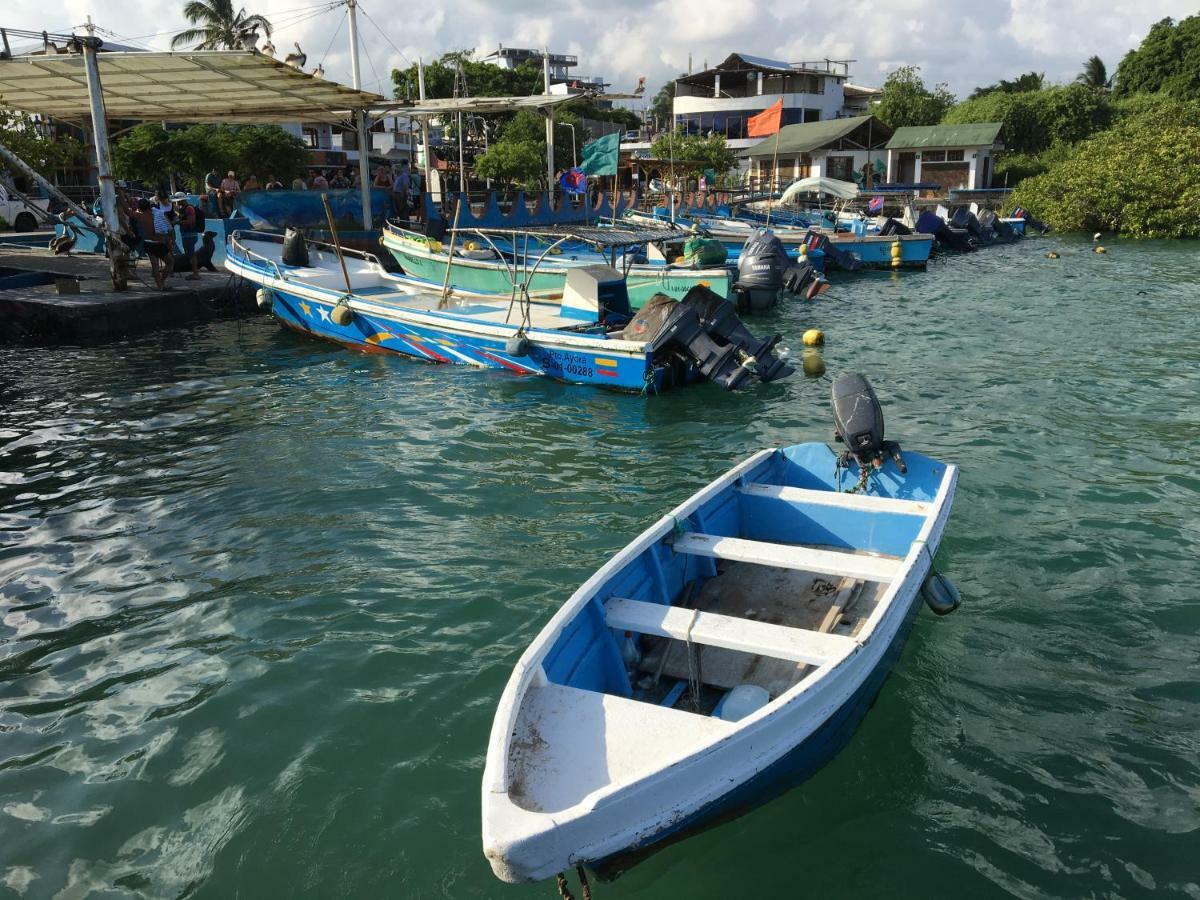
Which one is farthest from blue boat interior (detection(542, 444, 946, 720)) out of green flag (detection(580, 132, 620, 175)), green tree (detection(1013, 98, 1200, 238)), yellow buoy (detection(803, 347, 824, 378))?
green tree (detection(1013, 98, 1200, 238))

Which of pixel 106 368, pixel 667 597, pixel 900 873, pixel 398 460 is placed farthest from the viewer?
pixel 106 368

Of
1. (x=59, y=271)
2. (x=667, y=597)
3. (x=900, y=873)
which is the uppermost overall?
(x=59, y=271)

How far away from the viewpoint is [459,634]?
5.91 metres

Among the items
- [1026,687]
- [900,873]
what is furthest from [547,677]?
[1026,687]

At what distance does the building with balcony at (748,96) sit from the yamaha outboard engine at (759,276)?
45.7 m

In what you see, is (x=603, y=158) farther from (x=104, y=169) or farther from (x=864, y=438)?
(x=864, y=438)

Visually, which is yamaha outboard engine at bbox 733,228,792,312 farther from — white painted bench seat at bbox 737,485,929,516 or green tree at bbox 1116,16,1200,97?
green tree at bbox 1116,16,1200,97

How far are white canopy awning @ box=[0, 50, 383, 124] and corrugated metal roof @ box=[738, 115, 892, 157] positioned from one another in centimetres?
3260

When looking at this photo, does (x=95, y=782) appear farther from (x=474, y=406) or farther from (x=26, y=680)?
(x=474, y=406)

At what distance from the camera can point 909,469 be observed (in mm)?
6688

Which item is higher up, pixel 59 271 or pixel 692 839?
pixel 59 271

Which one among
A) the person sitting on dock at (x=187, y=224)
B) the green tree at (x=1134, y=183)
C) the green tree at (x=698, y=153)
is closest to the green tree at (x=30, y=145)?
the person sitting on dock at (x=187, y=224)

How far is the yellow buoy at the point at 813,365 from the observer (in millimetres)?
13297

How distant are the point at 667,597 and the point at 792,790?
1.39m
